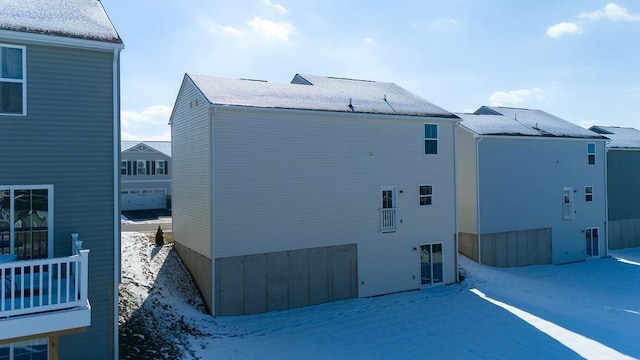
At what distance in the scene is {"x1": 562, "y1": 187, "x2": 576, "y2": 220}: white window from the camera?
26.2 meters

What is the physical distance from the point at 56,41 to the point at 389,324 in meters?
12.7

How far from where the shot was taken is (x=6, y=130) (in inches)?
390

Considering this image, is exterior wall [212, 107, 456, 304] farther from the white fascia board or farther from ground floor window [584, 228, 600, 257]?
ground floor window [584, 228, 600, 257]

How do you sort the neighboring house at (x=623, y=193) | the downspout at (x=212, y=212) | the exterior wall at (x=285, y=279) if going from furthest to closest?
the neighboring house at (x=623, y=193)
the exterior wall at (x=285, y=279)
the downspout at (x=212, y=212)

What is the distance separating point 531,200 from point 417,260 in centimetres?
961

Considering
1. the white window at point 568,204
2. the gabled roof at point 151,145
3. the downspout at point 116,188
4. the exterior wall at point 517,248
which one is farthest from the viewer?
the gabled roof at point 151,145

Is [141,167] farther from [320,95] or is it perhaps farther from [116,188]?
[116,188]

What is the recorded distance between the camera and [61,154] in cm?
1039

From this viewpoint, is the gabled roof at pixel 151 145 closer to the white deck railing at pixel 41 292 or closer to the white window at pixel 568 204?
the white deck railing at pixel 41 292

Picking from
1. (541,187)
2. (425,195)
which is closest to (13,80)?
(425,195)

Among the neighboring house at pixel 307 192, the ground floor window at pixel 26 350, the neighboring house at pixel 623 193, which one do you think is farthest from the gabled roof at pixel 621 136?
the ground floor window at pixel 26 350

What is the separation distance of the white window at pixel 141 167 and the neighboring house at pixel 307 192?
20130 mm

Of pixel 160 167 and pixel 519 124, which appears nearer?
pixel 519 124

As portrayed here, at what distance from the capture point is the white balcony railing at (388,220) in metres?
18.5
